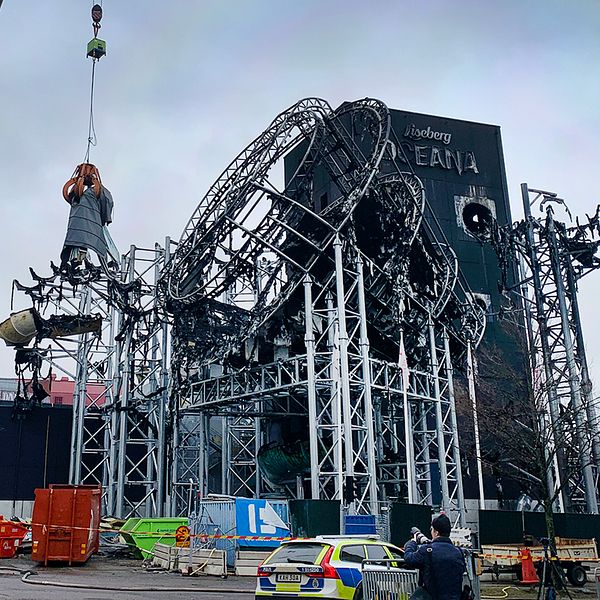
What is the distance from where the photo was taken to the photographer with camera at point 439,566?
7.82 metres

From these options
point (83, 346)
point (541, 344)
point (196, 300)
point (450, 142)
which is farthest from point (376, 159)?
point (450, 142)

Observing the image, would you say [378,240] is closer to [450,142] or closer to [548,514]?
[548,514]

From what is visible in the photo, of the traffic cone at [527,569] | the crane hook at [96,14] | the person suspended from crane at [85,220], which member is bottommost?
the traffic cone at [527,569]

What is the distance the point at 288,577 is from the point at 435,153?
39.1m

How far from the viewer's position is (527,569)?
781 inches

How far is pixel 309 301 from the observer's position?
85.7 ft

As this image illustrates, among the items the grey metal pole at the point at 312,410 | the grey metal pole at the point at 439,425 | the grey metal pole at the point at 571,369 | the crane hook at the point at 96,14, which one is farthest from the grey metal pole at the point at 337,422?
the crane hook at the point at 96,14

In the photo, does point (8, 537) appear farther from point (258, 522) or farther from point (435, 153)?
point (435, 153)

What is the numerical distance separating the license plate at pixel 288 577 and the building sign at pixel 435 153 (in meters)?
37.4

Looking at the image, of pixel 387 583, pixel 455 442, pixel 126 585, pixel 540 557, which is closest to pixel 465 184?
pixel 455 442

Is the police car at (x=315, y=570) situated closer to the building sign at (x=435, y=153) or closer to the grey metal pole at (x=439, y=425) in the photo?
the grey metal pole at (x=439, y=425)

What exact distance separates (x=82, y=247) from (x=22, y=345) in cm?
652

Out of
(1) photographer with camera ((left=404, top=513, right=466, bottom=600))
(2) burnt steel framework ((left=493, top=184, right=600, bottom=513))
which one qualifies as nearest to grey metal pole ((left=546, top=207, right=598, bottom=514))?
(2) burnt steel framework ((left=493, top=184, right=600, bottom=513))

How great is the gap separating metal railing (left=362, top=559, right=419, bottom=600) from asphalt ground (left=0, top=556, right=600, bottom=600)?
6650mm
